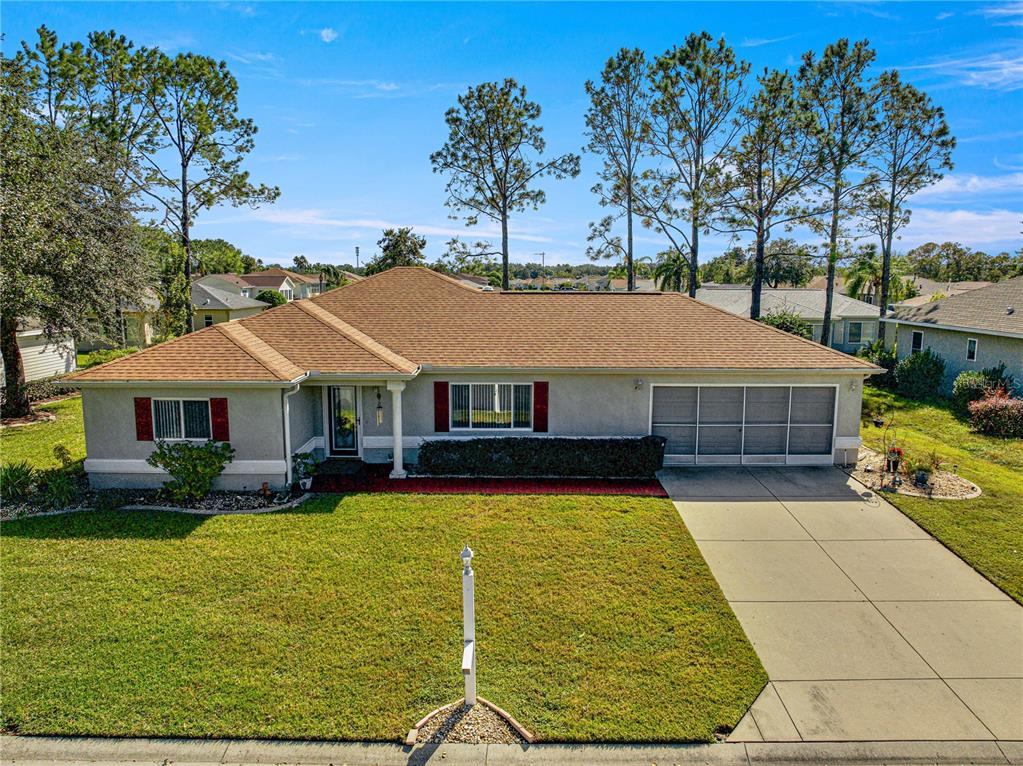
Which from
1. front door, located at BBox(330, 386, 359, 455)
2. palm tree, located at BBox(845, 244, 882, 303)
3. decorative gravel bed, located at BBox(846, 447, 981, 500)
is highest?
palm tree, located at BBox(845, 244, 882, 303)

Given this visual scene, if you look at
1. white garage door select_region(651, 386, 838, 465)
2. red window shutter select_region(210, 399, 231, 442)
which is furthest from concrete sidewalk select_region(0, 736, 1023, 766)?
white garage door select_region(651, 386, 838, 465)

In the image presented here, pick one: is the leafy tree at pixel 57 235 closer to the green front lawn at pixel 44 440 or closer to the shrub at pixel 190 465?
the green front lawn at pixel 44 440

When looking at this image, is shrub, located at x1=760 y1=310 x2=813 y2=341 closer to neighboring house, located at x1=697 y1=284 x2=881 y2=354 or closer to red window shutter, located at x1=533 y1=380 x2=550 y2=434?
neighboring house, located at x1=697 y1=284 x2=881 y2=354

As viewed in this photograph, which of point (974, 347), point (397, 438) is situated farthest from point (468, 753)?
point (974, 347)

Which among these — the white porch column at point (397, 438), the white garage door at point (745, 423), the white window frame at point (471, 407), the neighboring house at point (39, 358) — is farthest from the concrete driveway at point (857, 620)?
the neighboring house at point (39, 358)

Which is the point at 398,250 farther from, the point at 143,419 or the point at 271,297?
the point at 143,419

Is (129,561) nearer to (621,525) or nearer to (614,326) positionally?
(621,525)

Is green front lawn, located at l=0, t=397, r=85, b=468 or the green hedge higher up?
the green hedge
